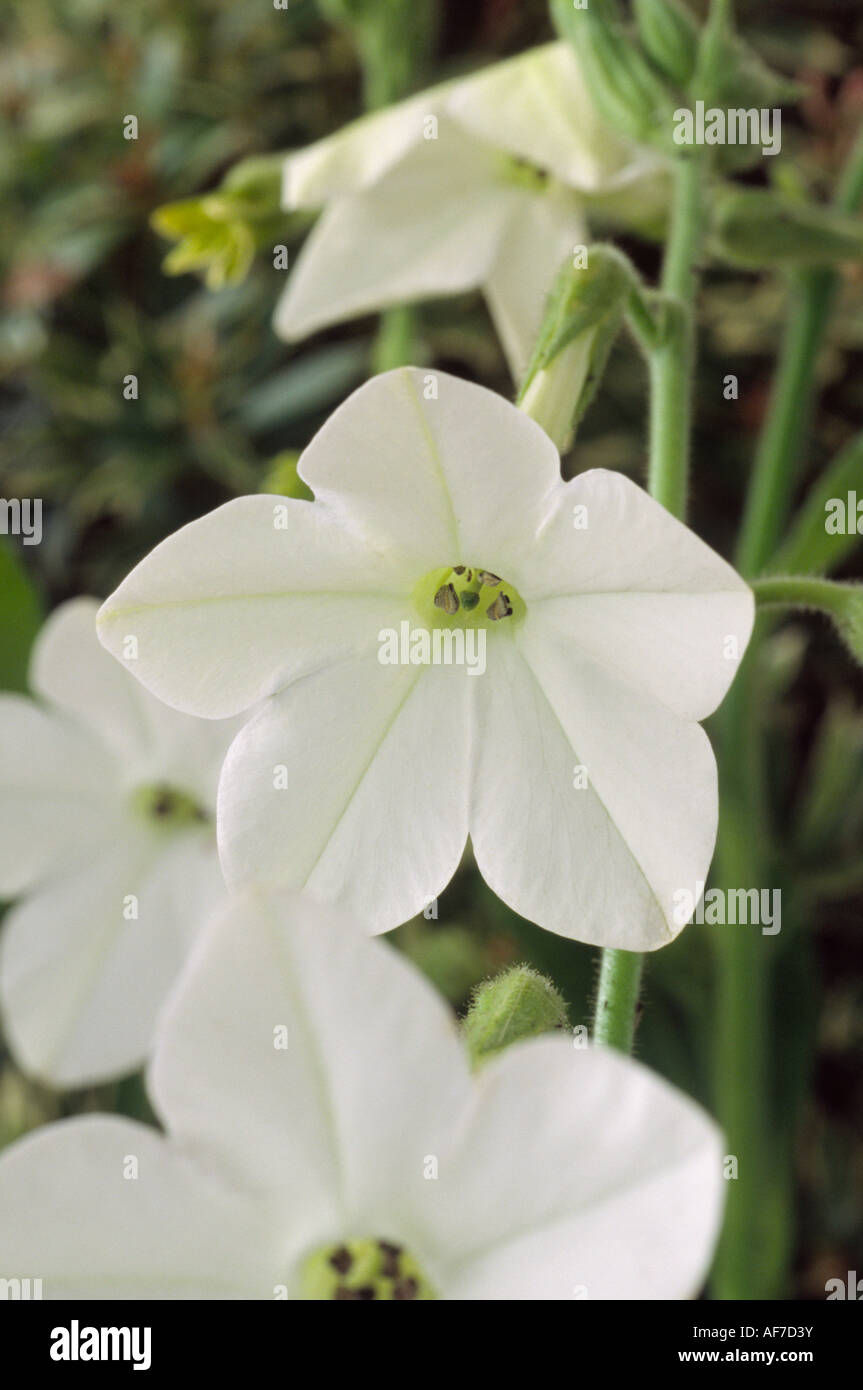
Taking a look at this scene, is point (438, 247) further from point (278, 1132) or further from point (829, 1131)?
point (829, 1131)

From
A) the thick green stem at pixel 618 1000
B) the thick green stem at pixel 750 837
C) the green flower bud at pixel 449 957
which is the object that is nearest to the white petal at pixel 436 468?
the thick green stem at pixel 618 1000

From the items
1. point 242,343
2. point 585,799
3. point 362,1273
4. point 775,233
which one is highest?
point 242,343

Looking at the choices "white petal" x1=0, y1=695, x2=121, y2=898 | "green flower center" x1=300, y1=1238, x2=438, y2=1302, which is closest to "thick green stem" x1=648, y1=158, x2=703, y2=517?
"green flower center" x1=300, y1=1238, x2=438, y2=1302

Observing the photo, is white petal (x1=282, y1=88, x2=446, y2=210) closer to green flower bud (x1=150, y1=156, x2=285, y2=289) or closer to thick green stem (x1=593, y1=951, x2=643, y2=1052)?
green flower bud (x1=150, y1=156, x2=285, y2=289)

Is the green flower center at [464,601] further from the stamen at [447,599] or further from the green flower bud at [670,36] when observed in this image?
the green flower bud at [670,36]

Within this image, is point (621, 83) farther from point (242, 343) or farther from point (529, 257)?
point (242, 343)

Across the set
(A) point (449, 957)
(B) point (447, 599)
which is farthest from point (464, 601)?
(A) point (449, 957)

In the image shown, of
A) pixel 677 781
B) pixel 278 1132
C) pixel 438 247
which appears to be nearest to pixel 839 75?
pixel 438 247

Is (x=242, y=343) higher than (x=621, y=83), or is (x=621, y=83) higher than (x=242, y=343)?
(x=242, y=343)
